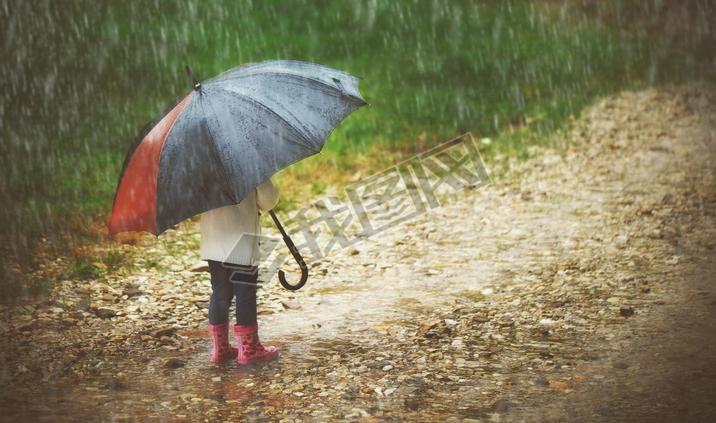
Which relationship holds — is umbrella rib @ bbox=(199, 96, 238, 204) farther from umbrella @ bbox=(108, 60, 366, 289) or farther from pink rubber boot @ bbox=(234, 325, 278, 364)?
pink rubber boot @ bbox=(234, 325, 278, 364)

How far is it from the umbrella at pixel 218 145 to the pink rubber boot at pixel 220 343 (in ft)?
3.10

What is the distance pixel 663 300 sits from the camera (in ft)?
18.4

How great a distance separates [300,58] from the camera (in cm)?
1319

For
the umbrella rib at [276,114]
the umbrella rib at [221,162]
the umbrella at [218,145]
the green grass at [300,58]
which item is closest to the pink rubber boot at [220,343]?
the umbrella at [218,145]

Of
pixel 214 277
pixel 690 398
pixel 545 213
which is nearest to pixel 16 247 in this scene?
pixel 214 277

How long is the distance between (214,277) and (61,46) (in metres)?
8.67

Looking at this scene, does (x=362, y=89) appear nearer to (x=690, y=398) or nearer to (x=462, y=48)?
(x=462, y=48)

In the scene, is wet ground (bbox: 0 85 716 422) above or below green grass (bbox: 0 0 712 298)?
below

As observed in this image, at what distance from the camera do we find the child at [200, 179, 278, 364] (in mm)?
4617

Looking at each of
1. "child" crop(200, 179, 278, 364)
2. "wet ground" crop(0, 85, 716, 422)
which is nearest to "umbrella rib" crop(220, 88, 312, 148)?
"child" crop(200, 179, 278, 364)

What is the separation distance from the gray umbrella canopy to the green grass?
10.5 ft

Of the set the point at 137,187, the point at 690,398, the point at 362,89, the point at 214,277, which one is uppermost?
the point at 362,89

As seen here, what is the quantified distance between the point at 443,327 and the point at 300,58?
337 inches

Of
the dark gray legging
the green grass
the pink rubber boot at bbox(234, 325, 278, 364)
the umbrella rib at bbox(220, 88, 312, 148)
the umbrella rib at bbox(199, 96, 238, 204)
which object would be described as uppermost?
the green grass
